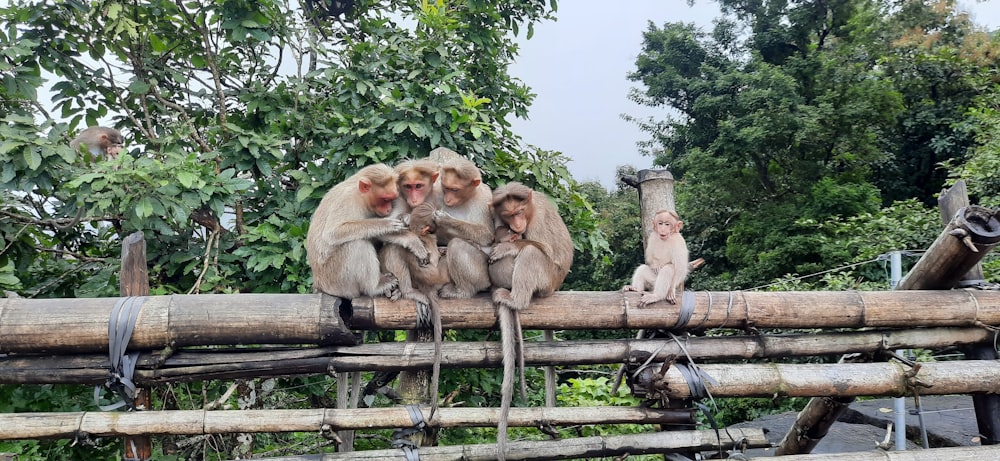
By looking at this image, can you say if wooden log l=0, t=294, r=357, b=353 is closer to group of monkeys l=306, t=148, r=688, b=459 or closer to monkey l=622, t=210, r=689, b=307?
group of monkeys l=306, t=148, r=688, b=459

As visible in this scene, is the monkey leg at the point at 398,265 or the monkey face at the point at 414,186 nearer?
the monkey leg at the point at 398,265

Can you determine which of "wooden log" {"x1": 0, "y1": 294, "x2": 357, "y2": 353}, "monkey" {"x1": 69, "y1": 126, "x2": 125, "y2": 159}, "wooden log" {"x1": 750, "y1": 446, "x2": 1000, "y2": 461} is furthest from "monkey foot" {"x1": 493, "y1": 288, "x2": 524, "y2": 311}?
"monkey" {"x1": 69, "y1": 126, "x2": 125, "y2": 159}

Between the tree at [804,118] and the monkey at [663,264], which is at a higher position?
the tree at [804,118]

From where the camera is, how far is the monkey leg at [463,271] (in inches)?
157

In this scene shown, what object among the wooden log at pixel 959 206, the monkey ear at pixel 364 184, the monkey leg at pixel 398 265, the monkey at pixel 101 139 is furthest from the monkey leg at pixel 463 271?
the monkey at pixel 101 139

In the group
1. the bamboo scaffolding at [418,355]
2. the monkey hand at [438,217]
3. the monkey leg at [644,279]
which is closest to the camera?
the bamboo scaffolding at [418,355]

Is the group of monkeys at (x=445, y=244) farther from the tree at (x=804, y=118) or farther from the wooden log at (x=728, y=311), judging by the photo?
the tree at (x=804, y=118)

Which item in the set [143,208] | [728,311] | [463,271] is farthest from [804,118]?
[143,208]

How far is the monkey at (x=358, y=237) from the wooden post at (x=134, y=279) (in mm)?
951

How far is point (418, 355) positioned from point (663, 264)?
171 cm

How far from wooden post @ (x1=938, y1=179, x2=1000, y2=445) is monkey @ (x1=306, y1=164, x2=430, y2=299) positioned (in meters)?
3.57

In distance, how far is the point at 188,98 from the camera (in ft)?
19.8

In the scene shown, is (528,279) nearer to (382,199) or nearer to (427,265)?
(427,265)

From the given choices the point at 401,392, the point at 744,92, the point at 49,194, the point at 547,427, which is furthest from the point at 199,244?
the point at 744,92
